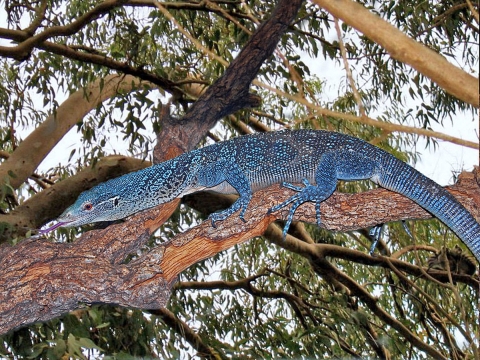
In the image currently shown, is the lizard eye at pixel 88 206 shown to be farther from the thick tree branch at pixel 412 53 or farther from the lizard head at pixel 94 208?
the thick tree branch at pixel 412 53

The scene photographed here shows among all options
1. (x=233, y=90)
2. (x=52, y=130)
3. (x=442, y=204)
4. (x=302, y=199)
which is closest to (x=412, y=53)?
(x=302, y=199)

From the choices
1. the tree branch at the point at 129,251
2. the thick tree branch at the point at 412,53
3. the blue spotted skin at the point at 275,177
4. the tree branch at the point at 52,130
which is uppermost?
the tree branch at the point at 52,130

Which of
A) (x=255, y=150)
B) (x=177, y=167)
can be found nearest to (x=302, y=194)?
(x=255, y=150)

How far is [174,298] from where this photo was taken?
4039mm

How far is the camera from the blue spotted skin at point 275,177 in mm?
2145

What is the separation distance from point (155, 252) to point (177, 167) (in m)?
0.38

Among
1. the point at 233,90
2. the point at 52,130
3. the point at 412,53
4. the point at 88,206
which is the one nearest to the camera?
the point at 412,53

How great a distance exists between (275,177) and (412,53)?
1.40 meters

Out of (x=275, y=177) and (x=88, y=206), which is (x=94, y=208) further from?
(x=275, y=177)

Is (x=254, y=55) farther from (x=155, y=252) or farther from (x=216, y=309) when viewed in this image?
(x=216, y=309)

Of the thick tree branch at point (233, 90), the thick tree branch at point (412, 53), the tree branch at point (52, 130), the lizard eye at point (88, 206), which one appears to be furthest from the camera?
the tree branch at point (52, 130)

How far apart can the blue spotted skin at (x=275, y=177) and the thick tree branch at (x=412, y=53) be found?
1211 mm

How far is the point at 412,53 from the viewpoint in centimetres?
91

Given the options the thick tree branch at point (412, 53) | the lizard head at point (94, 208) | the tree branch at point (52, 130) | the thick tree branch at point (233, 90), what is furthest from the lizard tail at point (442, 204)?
the tree branch at point (52, 130)
